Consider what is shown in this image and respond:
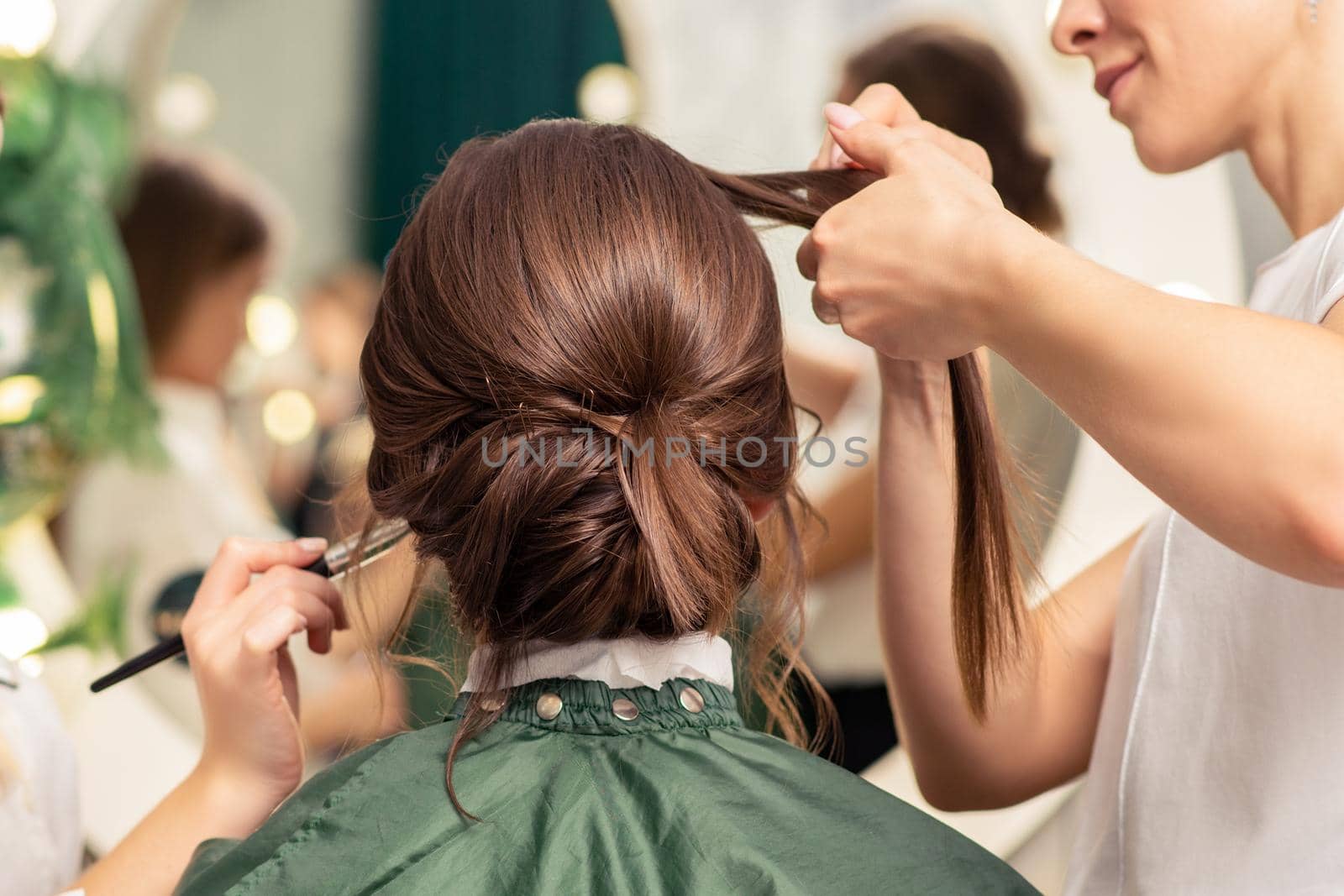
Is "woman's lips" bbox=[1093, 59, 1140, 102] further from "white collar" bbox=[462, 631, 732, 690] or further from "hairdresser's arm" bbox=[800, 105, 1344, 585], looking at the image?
"white collar" bbox=[462, 631, 732, 690]

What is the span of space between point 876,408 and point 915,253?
596mm

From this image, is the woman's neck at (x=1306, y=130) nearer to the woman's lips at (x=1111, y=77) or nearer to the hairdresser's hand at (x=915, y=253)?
the woman's lips at (x=1111, y=77)

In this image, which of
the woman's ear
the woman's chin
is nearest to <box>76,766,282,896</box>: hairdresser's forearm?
the woman's ear

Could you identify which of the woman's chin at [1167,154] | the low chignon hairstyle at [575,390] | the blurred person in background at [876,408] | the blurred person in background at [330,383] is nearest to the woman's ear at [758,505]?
the low chignon hairstyle at [575,390]

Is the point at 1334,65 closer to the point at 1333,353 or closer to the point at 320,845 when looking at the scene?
the point at 1333,353

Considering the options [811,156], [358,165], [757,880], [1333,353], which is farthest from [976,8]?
[757,880]

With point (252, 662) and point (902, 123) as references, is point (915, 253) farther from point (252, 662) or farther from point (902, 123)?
point (252, 662)

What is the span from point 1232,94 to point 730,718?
509 mm

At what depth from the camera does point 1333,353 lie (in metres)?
0.46

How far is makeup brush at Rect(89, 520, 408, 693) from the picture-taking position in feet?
2.33

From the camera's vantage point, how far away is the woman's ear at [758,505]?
0.66 meters

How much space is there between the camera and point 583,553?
1.92 feet

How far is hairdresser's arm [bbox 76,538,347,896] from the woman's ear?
29cm

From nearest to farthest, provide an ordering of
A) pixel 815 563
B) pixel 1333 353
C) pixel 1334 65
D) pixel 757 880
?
1. pixel 1333 353
2. pixel 757 880
3. pixel 1334 65
4. pixel 815 563
